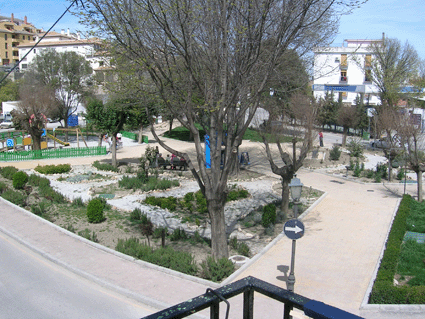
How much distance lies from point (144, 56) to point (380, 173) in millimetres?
16059

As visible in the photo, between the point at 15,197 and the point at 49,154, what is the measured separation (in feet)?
39.4

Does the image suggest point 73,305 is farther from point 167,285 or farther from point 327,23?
point 327,23

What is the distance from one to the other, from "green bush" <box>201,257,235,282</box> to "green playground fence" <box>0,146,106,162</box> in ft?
68.9

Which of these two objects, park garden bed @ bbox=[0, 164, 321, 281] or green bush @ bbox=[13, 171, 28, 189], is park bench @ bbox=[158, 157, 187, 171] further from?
green bush @ bbox=[13, 171, 28, 189]

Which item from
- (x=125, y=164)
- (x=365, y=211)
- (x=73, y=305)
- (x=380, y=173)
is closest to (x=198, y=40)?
(x=73, y=305)

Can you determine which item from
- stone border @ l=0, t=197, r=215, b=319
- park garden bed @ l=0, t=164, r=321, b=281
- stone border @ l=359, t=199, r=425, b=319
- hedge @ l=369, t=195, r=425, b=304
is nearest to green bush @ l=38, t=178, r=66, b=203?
park garden bed @ l=0, t=164, r=321, b=281

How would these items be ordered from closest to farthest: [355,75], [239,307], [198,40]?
[239,307] → [198,40] → [355,75]

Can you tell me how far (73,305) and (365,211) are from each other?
457 inches

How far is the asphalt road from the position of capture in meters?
8.38

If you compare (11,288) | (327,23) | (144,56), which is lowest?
(11,288)

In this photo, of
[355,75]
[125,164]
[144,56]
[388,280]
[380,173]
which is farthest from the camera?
[355,75]

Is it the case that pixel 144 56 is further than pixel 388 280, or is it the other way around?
pixel 144 56

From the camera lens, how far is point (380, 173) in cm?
2161

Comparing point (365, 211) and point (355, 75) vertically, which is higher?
point (355, 75)
